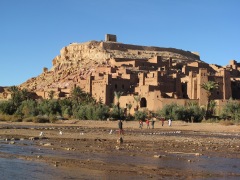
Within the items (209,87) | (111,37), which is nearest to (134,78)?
(209,87)

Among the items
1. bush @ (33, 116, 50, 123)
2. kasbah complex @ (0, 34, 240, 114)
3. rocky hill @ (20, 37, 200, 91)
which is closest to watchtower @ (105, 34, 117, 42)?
kasbah complex @ (0, 34, 240, 114)

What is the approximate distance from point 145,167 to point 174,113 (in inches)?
1549

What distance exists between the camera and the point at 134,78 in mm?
70000

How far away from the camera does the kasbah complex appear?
199 feet

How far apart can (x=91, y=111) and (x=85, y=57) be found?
5303cm

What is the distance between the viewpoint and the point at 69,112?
5959cm

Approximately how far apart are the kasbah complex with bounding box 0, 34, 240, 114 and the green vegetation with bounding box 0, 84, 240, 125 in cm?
204

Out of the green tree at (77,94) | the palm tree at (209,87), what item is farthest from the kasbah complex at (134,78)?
the green tree at (77,94)

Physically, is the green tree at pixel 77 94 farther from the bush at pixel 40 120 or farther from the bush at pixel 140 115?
the bush at pixel 40 120

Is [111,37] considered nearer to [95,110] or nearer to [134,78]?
[134,78]

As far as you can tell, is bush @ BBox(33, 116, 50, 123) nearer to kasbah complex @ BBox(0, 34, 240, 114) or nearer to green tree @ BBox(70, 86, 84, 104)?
kasbah complex @ BBox(0, 34, 240, 114)

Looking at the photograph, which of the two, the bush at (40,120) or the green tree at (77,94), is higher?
the green tree at (77,94)

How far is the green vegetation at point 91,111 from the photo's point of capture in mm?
51531

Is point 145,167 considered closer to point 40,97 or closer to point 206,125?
point 206,125
